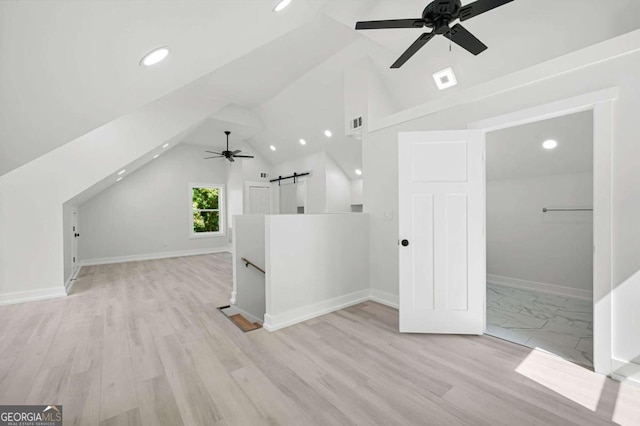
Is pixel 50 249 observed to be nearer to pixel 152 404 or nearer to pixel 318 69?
pixel 152 404

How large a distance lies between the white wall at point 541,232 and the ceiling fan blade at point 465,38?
9.75 feet

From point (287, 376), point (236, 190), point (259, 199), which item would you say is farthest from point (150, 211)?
point (287, 376)

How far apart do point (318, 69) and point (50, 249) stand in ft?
16.4

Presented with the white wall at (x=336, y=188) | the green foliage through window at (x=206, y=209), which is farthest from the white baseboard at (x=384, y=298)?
the green foliage through window at (x=206, y=209)

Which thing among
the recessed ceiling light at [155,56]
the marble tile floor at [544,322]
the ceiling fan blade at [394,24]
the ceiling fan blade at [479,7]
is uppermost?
the ceiling fan blade at [394,24]

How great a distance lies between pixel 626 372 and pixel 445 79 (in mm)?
3219

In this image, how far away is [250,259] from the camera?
4188 millimetres

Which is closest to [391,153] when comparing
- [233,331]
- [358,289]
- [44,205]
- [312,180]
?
[358,289]

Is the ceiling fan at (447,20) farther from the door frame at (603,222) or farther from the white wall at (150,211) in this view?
the white wall at (150,211)

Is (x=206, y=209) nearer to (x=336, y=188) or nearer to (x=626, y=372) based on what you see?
(x=336, y=188)

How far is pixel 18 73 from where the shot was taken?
1356 millimetres

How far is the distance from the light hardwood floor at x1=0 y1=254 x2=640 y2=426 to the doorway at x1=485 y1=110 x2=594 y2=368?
31.4 inches

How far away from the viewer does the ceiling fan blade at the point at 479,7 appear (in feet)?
5.77

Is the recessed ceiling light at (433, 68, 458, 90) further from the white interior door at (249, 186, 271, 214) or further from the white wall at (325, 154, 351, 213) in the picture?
the white interior door at (249, 186, 271, 214)
